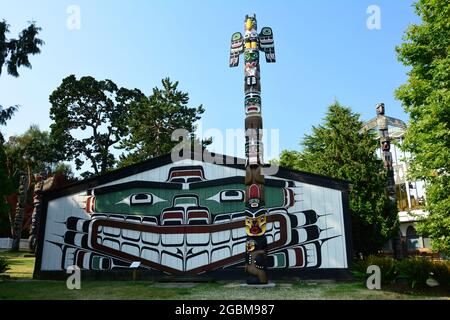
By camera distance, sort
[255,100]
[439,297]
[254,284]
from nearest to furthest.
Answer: [439,297], [254,284], [255,100]

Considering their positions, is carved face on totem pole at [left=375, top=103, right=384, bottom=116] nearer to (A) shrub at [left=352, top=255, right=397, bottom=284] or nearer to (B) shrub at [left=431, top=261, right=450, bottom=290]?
(A) shrub at [left=352, top=255, right=397, bottom=284]

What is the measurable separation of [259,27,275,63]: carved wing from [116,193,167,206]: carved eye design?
27.8 ft

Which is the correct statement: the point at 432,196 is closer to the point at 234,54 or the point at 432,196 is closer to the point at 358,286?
the point at 358,286

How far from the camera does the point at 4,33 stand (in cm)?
1925

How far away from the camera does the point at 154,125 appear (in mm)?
38375

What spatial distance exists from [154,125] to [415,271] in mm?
30606

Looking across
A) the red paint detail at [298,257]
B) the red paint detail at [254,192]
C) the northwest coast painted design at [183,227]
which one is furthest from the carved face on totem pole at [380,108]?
the red paint detail at [254,192]

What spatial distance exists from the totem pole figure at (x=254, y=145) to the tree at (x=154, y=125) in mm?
22656

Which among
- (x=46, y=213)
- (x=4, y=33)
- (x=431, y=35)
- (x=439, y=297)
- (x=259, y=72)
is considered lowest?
(x=439, y=297)

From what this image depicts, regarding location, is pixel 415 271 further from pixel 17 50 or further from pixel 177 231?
pixel 17 50

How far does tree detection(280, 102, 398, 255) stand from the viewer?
772 inches

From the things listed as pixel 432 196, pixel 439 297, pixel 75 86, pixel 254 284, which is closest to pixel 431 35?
pixel 432 196

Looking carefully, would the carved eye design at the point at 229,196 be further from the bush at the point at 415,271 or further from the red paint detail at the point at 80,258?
the red paint detail at the point at 80,258

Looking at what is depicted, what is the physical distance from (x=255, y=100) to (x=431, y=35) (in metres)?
9.44
